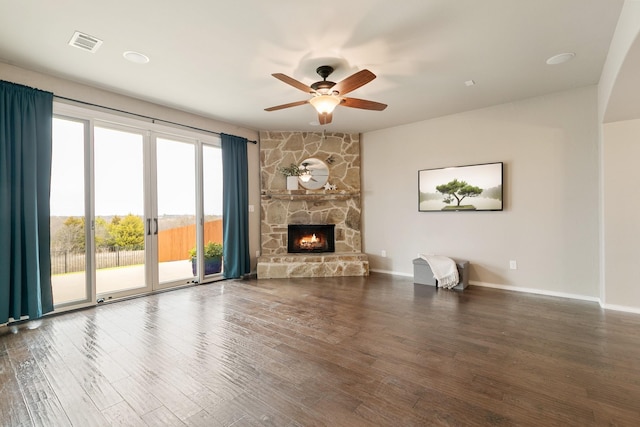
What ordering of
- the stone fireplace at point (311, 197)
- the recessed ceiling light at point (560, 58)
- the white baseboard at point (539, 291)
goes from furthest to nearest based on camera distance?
1. the stone fireplace at point (311, 197)
2. the white baseboard at point (539, 291)
3. the recessed ceiling light at point (560, 58)

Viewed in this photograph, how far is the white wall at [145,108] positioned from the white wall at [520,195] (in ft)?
8.96

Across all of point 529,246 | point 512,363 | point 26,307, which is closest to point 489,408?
point 512,363

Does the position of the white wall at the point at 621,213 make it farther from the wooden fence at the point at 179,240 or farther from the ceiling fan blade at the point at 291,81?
the wooden fence at the point at 179,240

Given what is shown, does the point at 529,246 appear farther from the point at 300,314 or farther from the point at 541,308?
the point at 300,314

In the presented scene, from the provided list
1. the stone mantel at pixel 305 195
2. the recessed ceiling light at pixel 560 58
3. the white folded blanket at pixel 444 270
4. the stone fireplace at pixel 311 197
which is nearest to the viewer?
the recessed ceiling light at pixel 560 58

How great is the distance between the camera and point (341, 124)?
17.3 ft

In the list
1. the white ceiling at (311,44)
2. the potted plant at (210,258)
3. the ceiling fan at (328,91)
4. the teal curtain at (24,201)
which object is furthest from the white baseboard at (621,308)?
the teal curtain at (24,201)

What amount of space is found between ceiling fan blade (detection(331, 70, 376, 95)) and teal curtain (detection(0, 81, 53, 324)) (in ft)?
11.1

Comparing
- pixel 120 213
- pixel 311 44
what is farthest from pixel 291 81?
pixel 120 213

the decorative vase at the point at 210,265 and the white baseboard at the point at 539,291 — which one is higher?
the decorative vase at the point at 210,265

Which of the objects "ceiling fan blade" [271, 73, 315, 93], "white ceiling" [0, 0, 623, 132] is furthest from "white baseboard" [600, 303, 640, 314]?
"ceiling fan blade" [271, 73, 315, 93]

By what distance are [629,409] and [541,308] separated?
197cm

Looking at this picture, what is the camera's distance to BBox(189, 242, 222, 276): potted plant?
193 inches

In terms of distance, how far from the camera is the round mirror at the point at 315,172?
18.7ft
